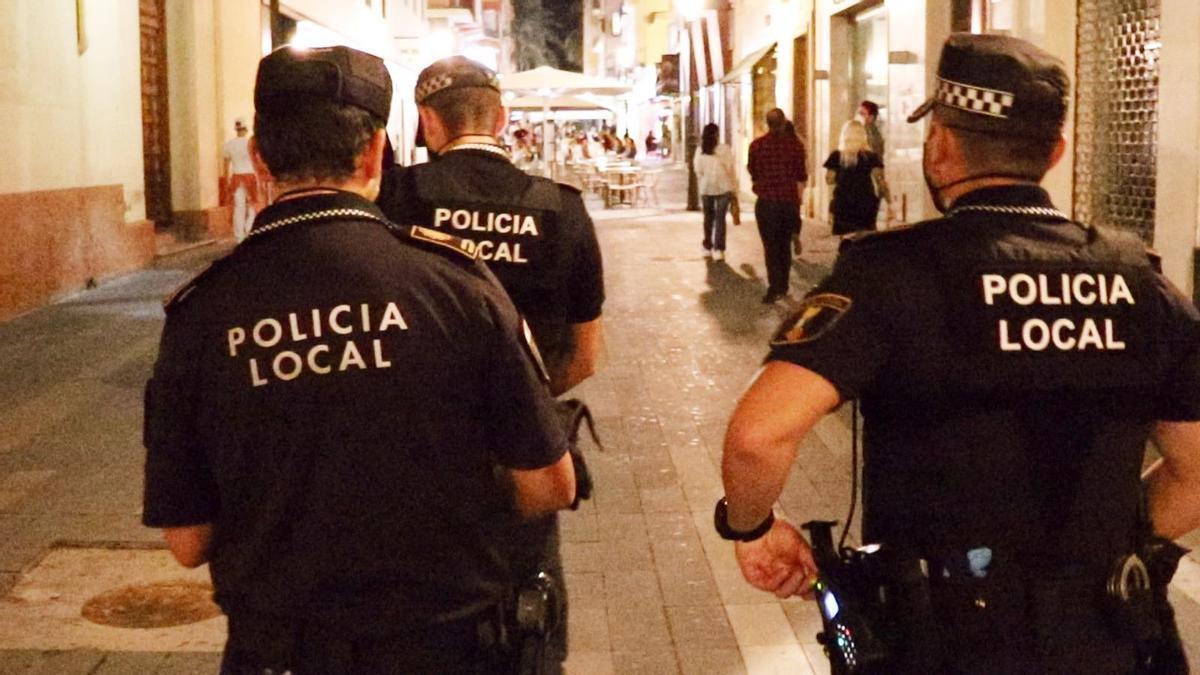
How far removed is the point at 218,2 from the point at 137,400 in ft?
38.4

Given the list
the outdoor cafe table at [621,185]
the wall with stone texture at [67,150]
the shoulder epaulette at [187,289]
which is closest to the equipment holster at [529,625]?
the shoulder epaulette at [187,289]

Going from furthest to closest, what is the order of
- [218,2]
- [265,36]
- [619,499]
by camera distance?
[265,36], [218,2], [619,499]

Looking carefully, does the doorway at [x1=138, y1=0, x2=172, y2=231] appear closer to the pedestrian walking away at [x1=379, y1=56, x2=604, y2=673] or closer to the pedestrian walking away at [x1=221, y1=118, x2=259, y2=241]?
the pedestrian walking away at [x1=221, y1=118, x2=259, y2=241]

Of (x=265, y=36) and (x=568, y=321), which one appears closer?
(x=568, y=321)

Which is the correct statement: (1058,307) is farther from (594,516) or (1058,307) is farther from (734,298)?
(734,298)

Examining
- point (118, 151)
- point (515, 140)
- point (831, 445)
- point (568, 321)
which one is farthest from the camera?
point (515, 140)

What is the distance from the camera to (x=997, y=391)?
248 centimetres

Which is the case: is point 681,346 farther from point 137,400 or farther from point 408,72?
point 408,72

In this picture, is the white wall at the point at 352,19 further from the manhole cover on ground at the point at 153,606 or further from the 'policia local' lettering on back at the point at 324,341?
the 'policia local' lettering on back at the point at 324,341

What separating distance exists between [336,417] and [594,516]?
15.3ft

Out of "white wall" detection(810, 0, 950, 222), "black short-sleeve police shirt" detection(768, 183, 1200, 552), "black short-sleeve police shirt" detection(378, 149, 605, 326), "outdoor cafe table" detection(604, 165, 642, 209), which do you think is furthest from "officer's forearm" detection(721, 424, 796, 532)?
"outdoor cafe table" detection(604, 165, 642, 209)

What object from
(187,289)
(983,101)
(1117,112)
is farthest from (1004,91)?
(1117,112)

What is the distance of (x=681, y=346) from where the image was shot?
38.5 feet

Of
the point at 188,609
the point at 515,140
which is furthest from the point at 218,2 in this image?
the point at 515,140
